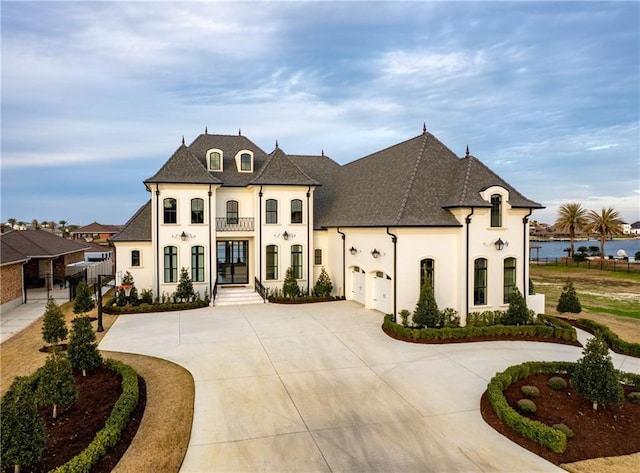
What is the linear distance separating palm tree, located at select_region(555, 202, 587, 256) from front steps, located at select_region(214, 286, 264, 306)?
2145 inches

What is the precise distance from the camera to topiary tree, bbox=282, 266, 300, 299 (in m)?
22.3

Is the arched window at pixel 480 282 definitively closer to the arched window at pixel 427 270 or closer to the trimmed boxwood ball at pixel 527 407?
the arched window at pixel 427 270

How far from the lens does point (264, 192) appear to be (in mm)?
23375

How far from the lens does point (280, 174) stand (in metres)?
23.9

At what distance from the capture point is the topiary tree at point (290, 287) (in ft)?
73.2

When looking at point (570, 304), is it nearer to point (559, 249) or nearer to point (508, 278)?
point (508, 278)

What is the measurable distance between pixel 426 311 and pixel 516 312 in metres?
4.20

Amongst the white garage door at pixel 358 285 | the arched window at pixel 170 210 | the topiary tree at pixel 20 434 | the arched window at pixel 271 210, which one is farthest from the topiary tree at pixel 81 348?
the arched window at pixel 271 210

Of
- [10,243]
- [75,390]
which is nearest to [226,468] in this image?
[75,390]

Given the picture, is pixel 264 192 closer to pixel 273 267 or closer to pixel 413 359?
pixel 273 267

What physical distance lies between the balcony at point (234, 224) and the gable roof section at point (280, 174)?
8.81 feet

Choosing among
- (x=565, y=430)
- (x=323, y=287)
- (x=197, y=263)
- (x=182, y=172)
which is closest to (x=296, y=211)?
(x=323, y=287)

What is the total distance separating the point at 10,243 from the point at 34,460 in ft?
76.8

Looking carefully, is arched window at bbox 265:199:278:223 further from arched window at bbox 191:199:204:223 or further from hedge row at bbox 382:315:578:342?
hedge row at bbox 382:315:578:342
